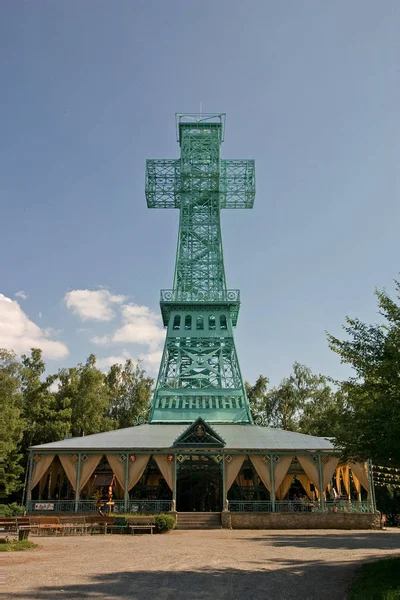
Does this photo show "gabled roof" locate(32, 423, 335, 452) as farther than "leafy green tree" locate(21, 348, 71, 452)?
No

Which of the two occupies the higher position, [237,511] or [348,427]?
[348,427]

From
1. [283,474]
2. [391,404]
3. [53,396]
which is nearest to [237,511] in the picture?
[283,474]

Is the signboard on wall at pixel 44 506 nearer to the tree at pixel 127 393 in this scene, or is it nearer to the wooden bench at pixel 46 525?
the wooden bench at pixel 46 525

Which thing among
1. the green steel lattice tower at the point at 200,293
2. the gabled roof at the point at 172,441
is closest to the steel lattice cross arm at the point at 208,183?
the green steel lattice tower at the point at 200,293

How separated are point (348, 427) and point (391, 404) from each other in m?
1.90

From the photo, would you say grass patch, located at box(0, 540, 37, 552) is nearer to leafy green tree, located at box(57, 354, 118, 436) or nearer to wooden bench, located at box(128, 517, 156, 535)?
wooden bench, located at box(128, 517, 156, 535)

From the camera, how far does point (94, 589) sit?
9336mm

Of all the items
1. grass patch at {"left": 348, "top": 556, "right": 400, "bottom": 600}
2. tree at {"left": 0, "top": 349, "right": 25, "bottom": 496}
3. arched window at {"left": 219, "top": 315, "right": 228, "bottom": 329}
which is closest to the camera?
grass patch at {"left": 348, "top": 556, "right": 400, "bottom": 600}

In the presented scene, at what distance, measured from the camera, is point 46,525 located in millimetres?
19812

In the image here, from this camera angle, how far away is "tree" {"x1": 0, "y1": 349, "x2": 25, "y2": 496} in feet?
115

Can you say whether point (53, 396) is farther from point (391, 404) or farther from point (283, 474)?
point (391, 404)

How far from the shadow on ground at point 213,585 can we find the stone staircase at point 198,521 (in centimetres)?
1152

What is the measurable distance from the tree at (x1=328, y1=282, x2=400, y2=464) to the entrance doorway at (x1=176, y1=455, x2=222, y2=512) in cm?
1568

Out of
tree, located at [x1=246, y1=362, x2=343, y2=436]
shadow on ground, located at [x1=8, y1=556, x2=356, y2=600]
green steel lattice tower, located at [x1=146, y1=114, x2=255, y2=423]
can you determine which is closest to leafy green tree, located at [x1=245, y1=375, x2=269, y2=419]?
tree, located at [x1=246, y1=362, x2=343, y2=436]
